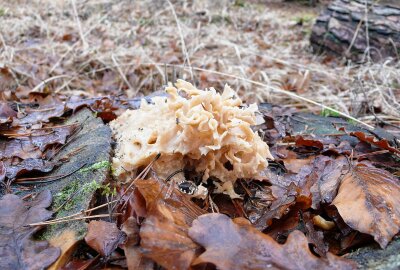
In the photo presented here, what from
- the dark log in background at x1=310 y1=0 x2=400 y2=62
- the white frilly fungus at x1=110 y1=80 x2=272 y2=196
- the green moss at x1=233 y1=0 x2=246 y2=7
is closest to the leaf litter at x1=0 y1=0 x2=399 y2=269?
the white frilly fungus at x1=110 y1=80 x2=272 y2=196

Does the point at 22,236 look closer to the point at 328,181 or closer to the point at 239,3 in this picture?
the point at 328,181

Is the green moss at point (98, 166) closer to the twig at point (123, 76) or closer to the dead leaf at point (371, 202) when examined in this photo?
the dead leaf at point (371, 202)

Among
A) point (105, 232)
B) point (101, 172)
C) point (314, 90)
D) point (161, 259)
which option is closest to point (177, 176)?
point (101, 172)

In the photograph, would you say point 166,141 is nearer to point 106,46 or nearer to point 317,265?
point 317,265

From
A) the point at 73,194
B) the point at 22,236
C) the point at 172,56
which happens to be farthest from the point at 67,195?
the point at 172,56

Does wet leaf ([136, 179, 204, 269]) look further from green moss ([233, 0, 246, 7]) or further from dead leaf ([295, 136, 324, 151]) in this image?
green moss ([233, 0, 246, 7])

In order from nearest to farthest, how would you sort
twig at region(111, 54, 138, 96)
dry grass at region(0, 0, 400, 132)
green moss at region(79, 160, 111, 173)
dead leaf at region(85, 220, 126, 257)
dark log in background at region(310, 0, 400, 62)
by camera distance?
dead leaf at region(85, 220, 126, 257) → green moss at region(79, 160, 111, 173) → dry grass at region(0, 0, 400, 132) → twig at region(111, 54, 138, 96) → dark log in background at region(310, 0, 400, 62)
